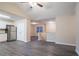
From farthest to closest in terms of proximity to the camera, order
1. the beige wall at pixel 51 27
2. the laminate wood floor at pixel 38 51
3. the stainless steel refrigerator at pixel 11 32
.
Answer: the beige wall at pixel 51 27
the stainless steel refrigerator at pixel 11 32
the laminate wood floor at pixel 38 51

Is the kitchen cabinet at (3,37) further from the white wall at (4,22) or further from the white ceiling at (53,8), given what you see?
the white ceiling at (53,8)

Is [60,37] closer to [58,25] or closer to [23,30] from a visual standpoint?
[58,25]

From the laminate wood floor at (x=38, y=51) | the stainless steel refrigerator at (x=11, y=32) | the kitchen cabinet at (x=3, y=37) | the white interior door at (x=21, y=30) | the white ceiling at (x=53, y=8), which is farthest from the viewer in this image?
the stainless steel refrigerator at (x=11, y=32)

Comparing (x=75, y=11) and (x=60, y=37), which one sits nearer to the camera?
(x=75, y=11)

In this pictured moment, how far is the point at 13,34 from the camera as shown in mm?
6461

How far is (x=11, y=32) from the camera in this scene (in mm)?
6312

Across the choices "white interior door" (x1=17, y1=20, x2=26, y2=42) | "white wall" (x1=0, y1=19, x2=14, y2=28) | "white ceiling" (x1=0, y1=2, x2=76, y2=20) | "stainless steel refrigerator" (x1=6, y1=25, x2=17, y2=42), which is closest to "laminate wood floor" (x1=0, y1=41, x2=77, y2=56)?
"white ceiling" (x1=0, y1=2, x2=76, y2=20)

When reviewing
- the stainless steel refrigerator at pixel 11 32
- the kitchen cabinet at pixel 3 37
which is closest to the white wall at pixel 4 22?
Result: the stainless steel refrigerator at pixel 11 32

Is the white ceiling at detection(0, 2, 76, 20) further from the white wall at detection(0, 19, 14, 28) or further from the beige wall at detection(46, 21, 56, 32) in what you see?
the beige wall at detection(46, 21, 56, 32)

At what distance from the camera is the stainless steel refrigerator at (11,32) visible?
20.3 ft

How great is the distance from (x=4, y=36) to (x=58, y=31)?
3857 mm

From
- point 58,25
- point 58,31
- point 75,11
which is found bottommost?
point 58,31

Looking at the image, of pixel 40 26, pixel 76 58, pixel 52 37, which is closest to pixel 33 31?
pixel 40 26

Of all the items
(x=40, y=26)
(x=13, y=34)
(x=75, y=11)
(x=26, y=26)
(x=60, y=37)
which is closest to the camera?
(x=75, y=11)
